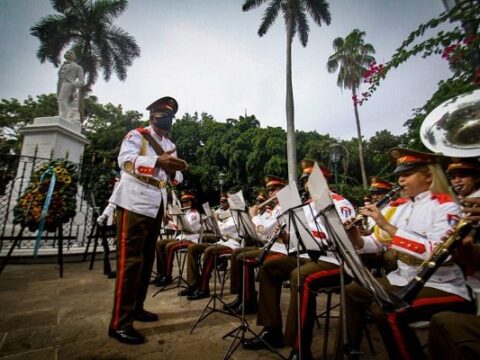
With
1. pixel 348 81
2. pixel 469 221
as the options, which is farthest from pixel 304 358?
pixel 348 81

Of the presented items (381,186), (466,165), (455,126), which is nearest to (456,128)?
(455,126)

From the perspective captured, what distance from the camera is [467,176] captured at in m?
2.60

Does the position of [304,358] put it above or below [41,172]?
below

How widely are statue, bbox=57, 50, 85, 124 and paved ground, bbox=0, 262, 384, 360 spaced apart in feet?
24.3

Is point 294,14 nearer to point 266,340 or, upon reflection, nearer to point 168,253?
point 168,253

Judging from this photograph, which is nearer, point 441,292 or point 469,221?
point 469,221

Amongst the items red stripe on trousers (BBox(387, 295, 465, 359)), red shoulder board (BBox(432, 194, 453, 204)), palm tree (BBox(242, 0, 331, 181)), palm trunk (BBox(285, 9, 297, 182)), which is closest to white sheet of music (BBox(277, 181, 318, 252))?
red stripe on trousers (BBox(387, 295, 465, 359))

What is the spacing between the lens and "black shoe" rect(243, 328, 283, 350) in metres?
2.58

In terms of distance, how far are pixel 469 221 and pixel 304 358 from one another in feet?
5.71

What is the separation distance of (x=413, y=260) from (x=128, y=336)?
2.79 metres

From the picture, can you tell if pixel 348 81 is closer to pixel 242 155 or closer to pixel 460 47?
pixel 242 155

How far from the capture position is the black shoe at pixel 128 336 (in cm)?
254

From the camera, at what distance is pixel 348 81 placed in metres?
26.6

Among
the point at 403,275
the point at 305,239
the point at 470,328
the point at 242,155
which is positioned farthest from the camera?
the point at 242,155
